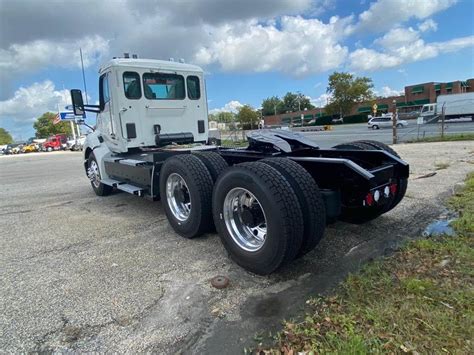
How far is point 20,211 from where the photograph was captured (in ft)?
22.0

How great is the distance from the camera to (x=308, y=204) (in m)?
2.94

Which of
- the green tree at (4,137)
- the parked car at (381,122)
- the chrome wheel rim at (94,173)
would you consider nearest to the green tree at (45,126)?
the green tree at (4,137)

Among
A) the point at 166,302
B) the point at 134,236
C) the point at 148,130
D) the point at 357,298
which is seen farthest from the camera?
the point at 148,130

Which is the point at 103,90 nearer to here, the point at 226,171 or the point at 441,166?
the point at 226,171

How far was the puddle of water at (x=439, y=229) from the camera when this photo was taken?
3.89 m

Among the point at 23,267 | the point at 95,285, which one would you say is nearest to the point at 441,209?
the point at 95,285

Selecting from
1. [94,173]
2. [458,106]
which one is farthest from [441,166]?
[458,106]

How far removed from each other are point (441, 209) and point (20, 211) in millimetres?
7528

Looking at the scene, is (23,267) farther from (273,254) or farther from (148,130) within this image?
(148,130)

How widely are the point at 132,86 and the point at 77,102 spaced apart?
137 cm

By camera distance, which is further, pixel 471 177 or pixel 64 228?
pixel 471 177

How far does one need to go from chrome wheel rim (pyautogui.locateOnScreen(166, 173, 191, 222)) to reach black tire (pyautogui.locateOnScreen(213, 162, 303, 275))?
1.28 metres

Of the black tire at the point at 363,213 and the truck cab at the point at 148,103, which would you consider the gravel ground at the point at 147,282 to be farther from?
the truck cab at the point at 148,103

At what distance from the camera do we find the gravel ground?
246 centimetres
